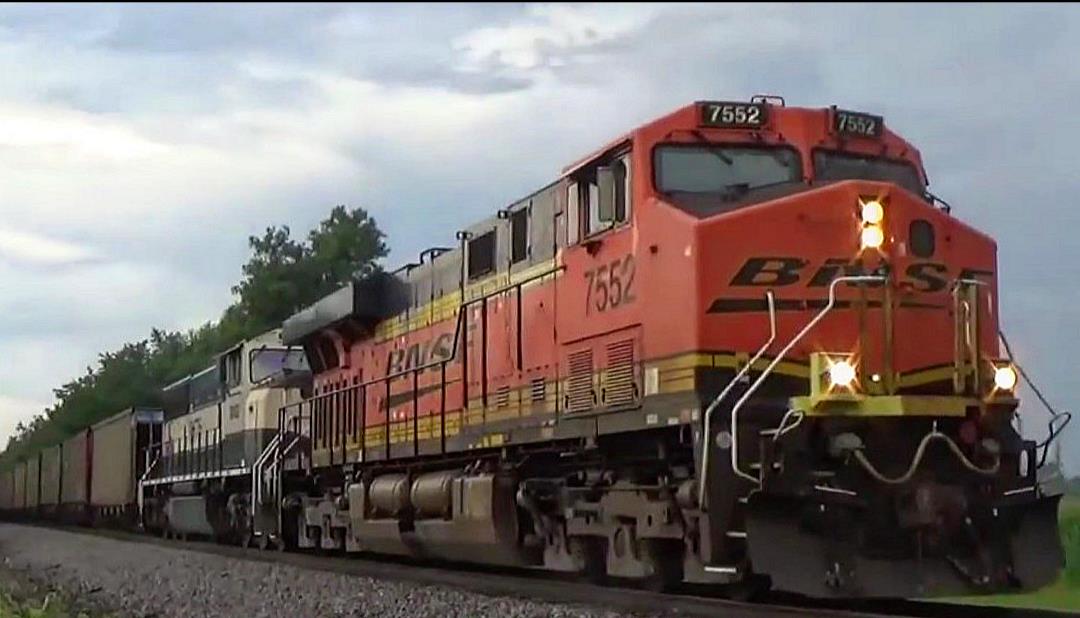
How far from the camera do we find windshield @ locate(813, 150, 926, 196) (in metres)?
10.8

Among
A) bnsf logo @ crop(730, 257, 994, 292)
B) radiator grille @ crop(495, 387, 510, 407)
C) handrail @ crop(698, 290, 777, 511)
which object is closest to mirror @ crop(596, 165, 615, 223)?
bnsf logo @ crop(730, 257, 994, 292)

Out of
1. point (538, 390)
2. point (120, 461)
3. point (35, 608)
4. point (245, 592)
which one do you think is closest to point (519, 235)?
point (538, 390)

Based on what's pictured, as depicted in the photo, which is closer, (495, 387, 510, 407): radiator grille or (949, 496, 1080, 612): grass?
(949, 496, 1080, 612): grass

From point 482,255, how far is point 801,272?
16.7ft

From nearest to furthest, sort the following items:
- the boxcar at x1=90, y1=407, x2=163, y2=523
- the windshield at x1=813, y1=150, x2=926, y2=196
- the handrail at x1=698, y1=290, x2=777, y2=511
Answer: the handrail at x1=698, y1=290, x2=777, y2=511, the windshield at x1=813, y1=150, x2=926, y2=196, the boxcar at x1=90, y1=407, x2=163, y2=523

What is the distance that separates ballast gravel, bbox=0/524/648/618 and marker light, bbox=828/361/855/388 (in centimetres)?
210

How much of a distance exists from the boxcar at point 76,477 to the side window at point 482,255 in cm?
2599

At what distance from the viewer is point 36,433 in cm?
3862

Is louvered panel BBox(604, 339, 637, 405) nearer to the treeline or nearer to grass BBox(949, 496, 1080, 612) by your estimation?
grass BBox(949, 496, 1080, 612)

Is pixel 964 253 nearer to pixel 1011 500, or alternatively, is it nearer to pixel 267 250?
pixel 1011 500

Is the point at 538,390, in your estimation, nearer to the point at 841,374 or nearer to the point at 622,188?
the point at 622,188

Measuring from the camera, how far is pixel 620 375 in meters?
11.0

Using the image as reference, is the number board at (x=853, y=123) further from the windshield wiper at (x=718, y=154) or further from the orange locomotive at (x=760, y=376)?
the windshield wiper at (x=718, y=154)

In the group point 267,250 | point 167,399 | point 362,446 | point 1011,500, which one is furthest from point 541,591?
point 267,250
